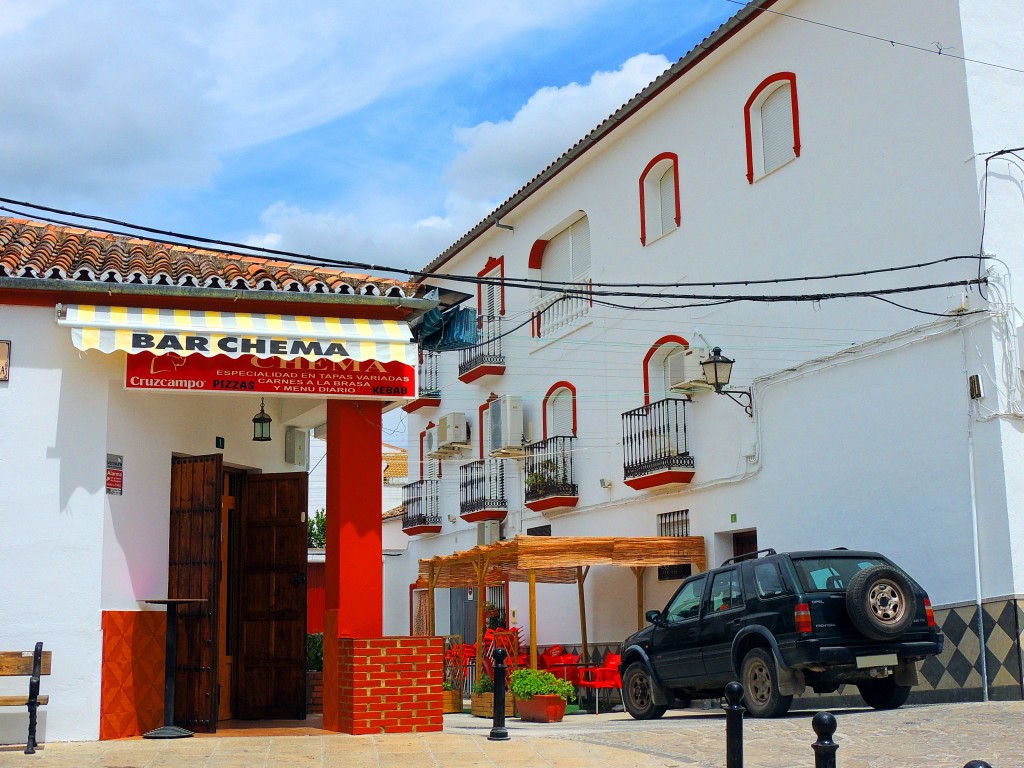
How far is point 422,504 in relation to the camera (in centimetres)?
3189

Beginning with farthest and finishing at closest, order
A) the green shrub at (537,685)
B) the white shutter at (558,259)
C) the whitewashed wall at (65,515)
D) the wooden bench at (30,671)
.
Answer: the white shutter at (558,259) → the green shrub at (537,685) → the whitewashed wall at (65,515) → the wooden bench at (30,671)

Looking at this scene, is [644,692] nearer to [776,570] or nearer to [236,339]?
[776,570]

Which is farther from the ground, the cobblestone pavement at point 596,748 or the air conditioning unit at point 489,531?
the air conditioning unit at point 489,531

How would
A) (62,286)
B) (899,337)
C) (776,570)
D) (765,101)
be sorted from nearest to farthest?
(62,286) → (776,570) → (899,337) → (765,101)

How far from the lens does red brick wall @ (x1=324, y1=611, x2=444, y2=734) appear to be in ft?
36.8

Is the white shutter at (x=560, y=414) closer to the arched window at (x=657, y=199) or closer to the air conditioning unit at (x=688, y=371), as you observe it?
the air conditioning unit at (x=688, y=371)

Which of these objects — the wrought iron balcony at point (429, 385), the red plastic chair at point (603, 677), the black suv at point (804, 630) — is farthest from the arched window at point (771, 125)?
the wrought iron balcony at point (429, 385)

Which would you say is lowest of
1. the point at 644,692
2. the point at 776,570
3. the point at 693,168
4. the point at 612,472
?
the point at 644,692

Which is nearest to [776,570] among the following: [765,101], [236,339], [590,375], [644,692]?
[644,692]

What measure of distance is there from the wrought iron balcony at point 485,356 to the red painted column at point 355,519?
15.1 meters

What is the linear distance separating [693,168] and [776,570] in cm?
1003

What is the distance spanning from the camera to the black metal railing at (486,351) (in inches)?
1096

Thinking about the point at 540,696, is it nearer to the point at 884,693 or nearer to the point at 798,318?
the point at 884,693

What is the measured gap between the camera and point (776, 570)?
12922 millimetres
